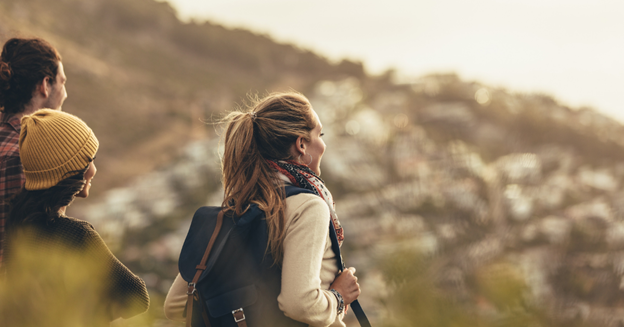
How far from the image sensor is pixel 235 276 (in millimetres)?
1337

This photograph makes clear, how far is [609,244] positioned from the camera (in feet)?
20.0

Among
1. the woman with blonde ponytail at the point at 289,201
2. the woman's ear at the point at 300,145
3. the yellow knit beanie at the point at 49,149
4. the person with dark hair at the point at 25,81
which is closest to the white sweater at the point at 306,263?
the woman with blonde ponytail at the point at 289,201

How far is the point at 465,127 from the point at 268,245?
16.0 meters

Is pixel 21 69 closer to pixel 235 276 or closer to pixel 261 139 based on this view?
pixel 261 139

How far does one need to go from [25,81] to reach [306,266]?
161cm

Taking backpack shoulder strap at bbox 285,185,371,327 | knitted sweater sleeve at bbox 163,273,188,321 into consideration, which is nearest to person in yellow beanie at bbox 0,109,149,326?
knitted sweater sleeve at bbox 163,273,188,321

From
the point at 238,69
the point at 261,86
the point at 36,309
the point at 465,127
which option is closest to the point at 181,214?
the point at 36,309

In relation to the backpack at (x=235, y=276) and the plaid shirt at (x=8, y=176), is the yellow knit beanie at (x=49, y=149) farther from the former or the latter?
the backpack at (x=235, y=276)

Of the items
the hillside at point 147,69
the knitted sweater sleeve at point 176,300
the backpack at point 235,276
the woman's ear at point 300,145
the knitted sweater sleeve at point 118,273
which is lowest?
the hillside at point 147,69

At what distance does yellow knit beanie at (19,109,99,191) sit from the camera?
4.81ft

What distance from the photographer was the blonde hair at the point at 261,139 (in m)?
1.52

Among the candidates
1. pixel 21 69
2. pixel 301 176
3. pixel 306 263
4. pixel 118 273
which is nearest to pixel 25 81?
pixel 21 69

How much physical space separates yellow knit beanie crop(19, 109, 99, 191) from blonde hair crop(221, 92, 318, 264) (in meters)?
0.53

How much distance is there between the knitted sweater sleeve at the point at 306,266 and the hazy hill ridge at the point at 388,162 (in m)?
0.28
